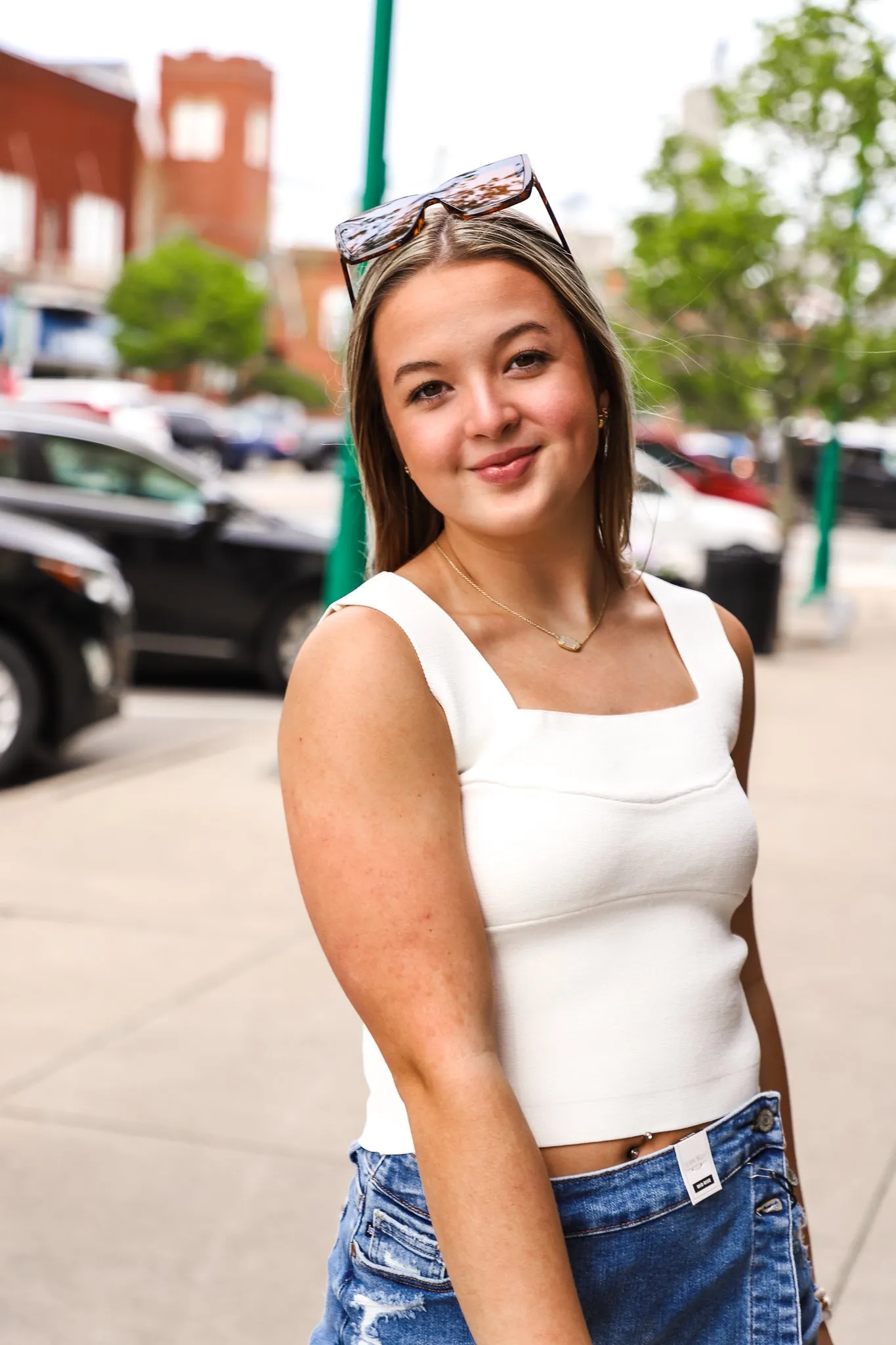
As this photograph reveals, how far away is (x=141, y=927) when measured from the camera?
18.9 feet

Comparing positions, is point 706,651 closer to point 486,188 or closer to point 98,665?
point 486,188

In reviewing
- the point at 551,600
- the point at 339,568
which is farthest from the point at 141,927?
the point at 551,600

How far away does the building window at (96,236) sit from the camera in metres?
55.4

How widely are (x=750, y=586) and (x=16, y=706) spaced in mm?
7549

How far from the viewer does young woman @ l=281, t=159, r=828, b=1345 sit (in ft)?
5.05

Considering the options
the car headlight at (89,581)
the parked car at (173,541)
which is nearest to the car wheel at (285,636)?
the parked car at (173,541)

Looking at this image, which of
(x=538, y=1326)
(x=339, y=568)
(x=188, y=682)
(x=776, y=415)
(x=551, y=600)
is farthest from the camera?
(x=776, y=415)

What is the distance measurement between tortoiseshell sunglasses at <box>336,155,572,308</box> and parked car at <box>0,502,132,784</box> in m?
6.35

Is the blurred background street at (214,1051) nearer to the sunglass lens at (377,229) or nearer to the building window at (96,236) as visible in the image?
the sunglass lens at (377,229)

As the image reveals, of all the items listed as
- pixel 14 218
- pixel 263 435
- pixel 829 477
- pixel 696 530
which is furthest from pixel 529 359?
pixel 14 218

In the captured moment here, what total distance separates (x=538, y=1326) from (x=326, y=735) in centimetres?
54

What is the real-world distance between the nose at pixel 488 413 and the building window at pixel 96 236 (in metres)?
56.2

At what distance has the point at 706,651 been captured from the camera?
197cm

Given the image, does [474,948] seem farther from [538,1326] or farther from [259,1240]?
[259,1240]
